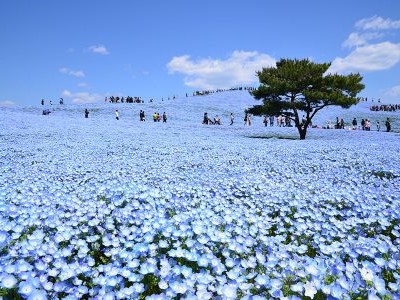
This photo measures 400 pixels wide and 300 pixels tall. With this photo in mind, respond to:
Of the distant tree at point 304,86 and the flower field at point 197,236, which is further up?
the distant tree at point 304,86

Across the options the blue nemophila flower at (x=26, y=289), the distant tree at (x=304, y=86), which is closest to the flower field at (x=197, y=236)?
the blue nemophila flower at (x=26, y=289)

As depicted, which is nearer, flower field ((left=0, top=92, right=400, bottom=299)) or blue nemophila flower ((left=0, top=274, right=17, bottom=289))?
blue nemophila flower ((left=0, top=274, right=17, bottom=289))

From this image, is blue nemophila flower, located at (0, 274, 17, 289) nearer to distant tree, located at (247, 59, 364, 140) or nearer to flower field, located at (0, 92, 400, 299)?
flower field, located at (0, 92, 400, 299)

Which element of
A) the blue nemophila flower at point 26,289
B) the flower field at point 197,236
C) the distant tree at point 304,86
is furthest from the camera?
the distant tree at point 304,86

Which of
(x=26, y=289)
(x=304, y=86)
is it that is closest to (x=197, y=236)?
(x=26, y=289)

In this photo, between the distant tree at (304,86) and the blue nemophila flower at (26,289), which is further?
the distant tree at (304,86)

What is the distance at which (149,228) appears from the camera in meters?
3.92

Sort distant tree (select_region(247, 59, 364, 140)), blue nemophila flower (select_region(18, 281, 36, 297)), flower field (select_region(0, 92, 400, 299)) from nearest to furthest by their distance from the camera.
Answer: blue nemophila flower (select_region(18, 281, 36, 297)) < flower field (select_region(0, 92, 400, 299)) < distant tree (select_region(247, 59, 364, 140))

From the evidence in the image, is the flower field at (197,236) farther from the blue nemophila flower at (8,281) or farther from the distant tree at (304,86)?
the distant tree at (304,86)

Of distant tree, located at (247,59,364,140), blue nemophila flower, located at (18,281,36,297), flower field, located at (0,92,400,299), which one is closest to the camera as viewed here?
blue nemophila flower, located at (18,281,36,297)

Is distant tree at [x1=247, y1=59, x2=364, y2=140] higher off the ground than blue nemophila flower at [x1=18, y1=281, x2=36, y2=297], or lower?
higher

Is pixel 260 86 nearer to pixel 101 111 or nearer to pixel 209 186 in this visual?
pixel 209 186

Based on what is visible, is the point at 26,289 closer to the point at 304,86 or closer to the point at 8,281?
the point at 8,281

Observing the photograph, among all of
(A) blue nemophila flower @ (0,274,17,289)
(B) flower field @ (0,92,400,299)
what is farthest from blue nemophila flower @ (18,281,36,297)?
(A) blue nemophila flower @ (0,274,17,289)
